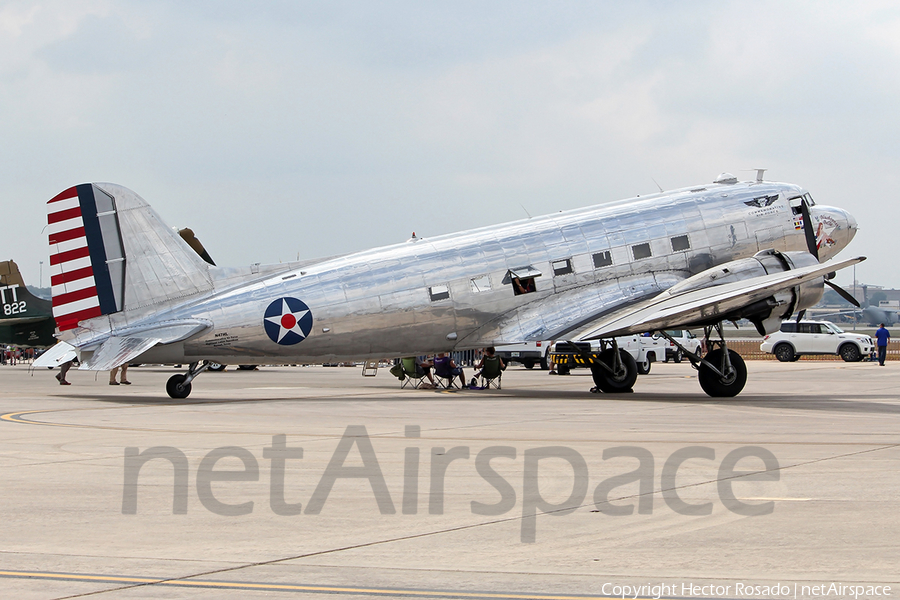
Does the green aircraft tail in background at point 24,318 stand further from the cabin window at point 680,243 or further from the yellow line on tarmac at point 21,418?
the cabin window at point 680,243

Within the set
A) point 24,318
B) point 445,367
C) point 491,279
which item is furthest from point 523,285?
point 24,318

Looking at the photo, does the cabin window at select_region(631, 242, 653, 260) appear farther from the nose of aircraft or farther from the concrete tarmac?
the concrete tarmac

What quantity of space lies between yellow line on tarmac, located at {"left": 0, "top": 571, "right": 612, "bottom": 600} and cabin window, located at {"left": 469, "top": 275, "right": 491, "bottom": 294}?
A: 717 inches

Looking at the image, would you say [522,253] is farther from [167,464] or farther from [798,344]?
[798,344]

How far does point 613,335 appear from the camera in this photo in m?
23.3

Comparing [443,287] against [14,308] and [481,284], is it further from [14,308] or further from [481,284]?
[14,308]

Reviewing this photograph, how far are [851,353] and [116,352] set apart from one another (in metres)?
45.7

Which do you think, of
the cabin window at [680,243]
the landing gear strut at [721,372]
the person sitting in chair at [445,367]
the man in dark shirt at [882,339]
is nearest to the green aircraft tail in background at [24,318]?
the person sitting in chair at [445,367]

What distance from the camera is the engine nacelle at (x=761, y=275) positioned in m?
23.3

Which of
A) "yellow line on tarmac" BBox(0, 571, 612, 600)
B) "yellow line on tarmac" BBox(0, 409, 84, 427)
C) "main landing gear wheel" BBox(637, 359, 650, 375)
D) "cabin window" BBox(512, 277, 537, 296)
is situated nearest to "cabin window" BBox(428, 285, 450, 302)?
"cabin window" BBox(512, 277, 537, 296)

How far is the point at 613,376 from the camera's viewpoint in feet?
86.0

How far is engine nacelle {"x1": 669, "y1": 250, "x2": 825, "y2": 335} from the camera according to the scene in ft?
76.4

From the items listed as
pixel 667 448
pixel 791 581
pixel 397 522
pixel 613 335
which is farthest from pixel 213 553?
pixel 613 335

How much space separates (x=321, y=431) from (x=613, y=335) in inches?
382
